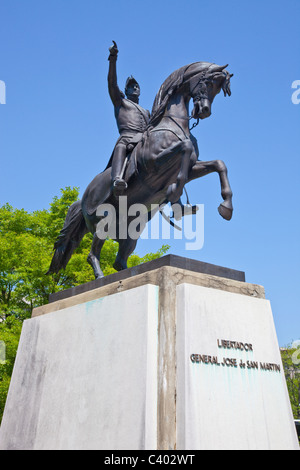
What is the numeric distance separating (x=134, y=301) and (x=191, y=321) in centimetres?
61

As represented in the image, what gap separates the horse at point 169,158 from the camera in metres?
5.67

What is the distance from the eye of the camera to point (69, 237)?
24.9ft

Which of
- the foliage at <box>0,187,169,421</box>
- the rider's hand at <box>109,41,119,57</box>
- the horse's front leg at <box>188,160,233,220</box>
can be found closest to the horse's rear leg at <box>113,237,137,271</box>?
the horse's front leg at <box>188,160,233,220</box>

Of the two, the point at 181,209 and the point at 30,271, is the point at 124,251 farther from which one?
the point at 30,271

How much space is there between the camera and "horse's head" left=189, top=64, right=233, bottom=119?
6129mm

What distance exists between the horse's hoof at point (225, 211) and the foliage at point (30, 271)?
10841 mm

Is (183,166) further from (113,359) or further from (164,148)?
(113,359)

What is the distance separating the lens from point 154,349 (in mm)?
3965

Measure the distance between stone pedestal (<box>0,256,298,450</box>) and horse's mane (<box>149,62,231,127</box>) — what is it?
2.65 meters

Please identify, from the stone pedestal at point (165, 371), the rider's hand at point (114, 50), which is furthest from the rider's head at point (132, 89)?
the stone pedestal at point (165, 371)

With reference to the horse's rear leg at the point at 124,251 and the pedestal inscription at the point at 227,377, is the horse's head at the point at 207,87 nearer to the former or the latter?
the horse's rear leg at the point at 124,251

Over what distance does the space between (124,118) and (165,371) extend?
456 cm

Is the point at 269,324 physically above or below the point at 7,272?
below

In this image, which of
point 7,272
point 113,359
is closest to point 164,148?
point 113,359
